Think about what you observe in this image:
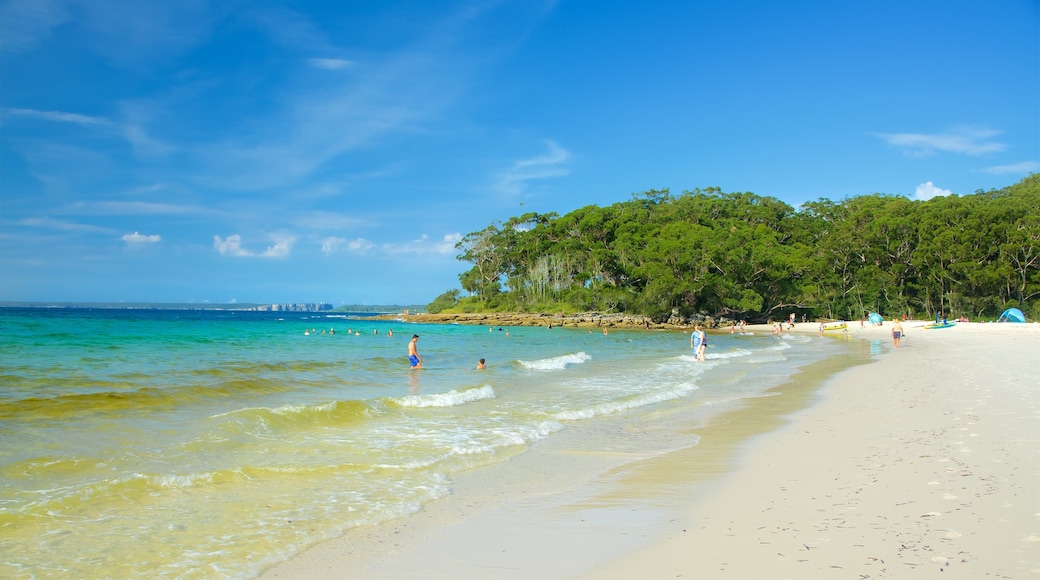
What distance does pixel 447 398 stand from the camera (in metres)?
13.4

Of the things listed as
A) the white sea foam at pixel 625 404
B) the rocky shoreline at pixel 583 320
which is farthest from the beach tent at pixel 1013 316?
the white sea foam at pixel 625 404

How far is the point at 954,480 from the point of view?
19.2 feet

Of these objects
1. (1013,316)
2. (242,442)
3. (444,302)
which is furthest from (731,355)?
(444,302)

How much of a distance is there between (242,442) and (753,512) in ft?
22.5

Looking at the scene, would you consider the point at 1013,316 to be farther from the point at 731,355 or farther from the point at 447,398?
the point at 447,398

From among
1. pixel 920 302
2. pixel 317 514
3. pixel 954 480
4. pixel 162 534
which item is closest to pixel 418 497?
pixel 317 514

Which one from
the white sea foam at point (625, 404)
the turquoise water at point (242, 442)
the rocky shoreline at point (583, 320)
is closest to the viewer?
the turquoise water at point (242, 442)

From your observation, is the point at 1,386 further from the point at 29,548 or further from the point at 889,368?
the point at 889,368

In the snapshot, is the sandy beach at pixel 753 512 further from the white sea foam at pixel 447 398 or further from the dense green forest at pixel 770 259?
the dense green forest at pixel 770 259

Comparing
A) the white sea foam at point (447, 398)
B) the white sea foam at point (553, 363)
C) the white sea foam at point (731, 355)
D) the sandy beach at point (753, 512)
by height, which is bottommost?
the white sea foam at point (731, 355)

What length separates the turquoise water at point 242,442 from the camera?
16.0 ft

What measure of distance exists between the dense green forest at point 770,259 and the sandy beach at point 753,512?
2153 inches

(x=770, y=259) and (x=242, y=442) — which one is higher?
(x=770, y=259)

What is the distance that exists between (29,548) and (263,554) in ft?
6.03
